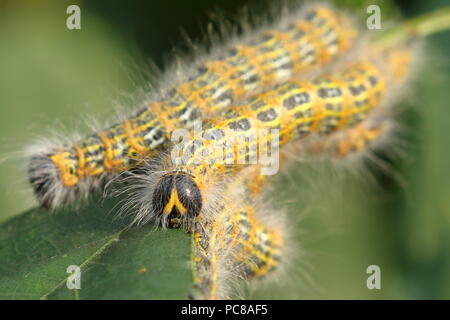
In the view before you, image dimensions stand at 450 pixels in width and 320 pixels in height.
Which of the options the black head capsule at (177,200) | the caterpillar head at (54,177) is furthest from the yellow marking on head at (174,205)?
the caterpillar head at (54,177)

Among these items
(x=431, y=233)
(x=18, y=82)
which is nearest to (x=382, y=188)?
(x=431, y=233)

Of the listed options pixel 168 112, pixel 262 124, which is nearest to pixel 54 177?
pixel 168 112

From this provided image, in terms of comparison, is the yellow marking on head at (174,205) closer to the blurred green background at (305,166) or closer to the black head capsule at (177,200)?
the black head capsule at (177,200)

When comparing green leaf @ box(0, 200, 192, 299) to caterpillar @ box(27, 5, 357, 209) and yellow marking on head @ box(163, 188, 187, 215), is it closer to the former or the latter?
yellow marking on head @ box(163, 188, 187, 215)

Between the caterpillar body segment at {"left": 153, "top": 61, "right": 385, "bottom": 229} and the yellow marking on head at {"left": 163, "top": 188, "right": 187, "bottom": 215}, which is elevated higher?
the caterpillar body segment at {"left": 153, "top": 61, "right": 385, "bottom": 229}

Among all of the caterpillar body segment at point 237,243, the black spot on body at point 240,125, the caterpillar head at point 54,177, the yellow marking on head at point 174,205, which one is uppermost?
the black spot on body at point 240,125

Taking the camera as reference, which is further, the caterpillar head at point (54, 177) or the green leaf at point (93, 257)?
the caterpillar head at point (54, 177)

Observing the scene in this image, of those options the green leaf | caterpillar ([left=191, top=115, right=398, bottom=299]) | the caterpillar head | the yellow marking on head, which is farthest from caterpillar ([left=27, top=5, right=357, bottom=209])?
the yellow marking on head
